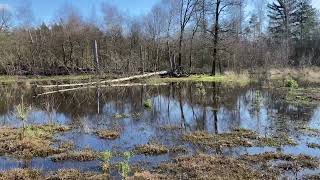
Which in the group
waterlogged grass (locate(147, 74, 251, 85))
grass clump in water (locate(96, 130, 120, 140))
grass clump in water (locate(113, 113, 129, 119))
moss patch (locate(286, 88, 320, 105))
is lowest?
grass clump in water (locate(96, 130, 120, 140))

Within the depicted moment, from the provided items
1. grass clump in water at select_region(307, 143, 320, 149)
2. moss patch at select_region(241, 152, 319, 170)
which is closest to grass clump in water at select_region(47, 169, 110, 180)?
moss patch at select_region(241, 152, 319, 170)

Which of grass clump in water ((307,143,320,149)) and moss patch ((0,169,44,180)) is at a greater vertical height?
moss patch ((0,169,44,180))

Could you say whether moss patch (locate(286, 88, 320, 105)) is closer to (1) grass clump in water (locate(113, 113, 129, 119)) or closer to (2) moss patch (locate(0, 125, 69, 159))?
(1) grass clump in water (locate(113, 113, 129, 119))

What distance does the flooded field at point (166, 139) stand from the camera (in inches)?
401

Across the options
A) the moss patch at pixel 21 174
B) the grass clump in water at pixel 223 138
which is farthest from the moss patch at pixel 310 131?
the moss patch at pixel 21 174

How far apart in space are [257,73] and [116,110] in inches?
1046

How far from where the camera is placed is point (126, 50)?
2201 inches

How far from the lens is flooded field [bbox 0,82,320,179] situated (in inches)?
401

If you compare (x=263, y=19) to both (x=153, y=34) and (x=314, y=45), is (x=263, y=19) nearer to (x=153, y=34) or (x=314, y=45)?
(x=314, y=45)

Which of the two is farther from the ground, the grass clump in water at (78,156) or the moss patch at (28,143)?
the moss patch at (28,143)

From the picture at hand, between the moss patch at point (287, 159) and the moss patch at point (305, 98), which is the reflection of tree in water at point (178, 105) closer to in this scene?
the moss patch at point (305, 98)

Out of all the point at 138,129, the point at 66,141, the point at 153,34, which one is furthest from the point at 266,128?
the point at 153,34

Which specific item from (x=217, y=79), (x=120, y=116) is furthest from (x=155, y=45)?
(x=120, y=116)

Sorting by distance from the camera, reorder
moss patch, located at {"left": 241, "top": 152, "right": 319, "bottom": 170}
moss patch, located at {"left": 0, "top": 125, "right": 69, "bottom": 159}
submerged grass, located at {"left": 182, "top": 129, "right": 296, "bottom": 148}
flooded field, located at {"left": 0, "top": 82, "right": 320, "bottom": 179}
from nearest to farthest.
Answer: flooded field, located at {"left": 0, "top": 82, "right": 320, "bottom": 179} → moss patch, located at {"left": 241, "top": 152, "right": 319, "bottom": 170} → moss patch, located at {"left": 0, "top": 125, "right": 69, "bottom": 159} → submerged grass, located at {"left": 182, "top": 129, "right": 296, "bottom": 148}
